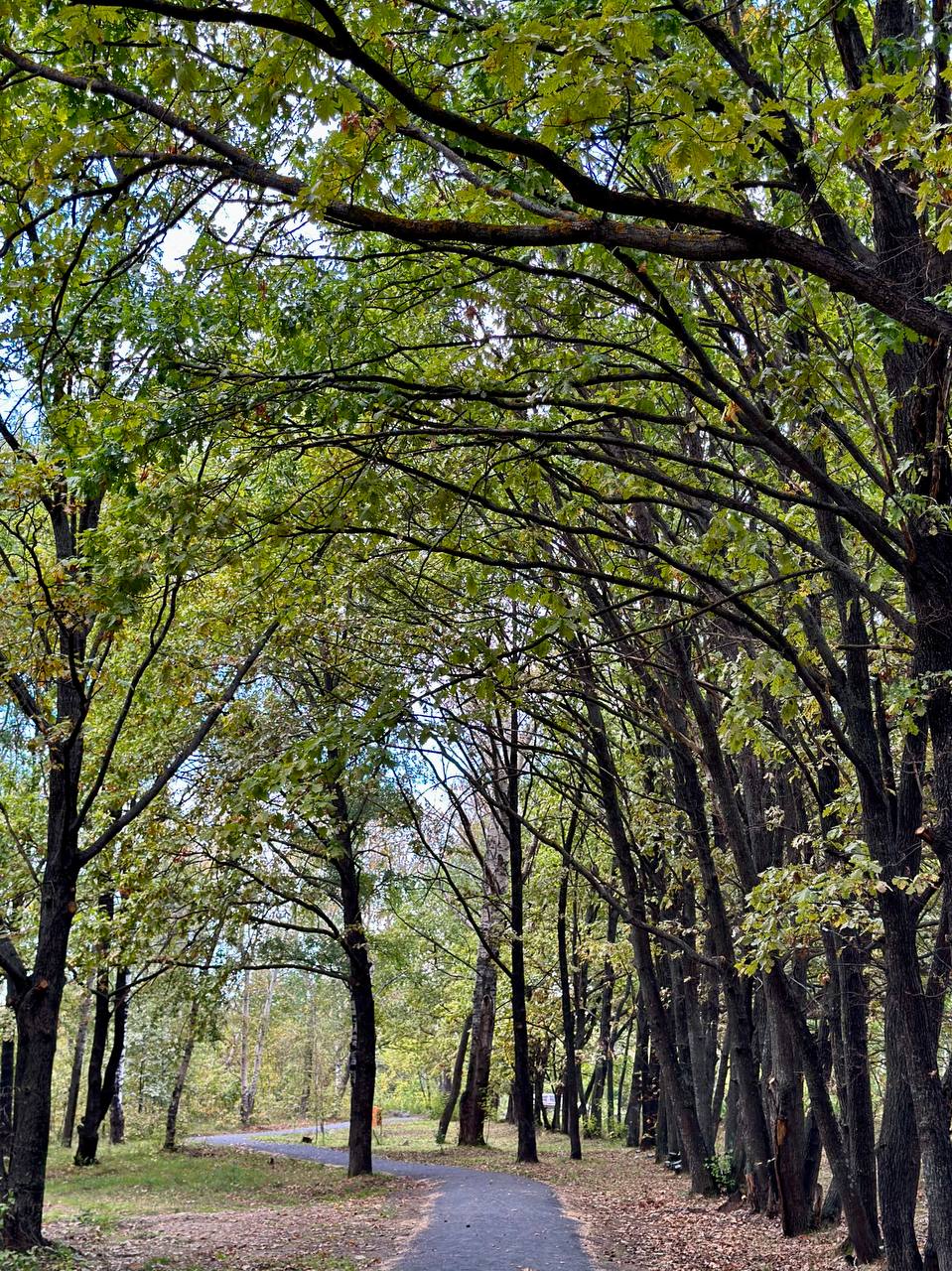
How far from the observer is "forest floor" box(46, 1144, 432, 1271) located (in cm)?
1030

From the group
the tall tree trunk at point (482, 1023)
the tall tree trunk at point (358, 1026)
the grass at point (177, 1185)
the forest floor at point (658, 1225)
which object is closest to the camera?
the forest floor at point (658, 1225)

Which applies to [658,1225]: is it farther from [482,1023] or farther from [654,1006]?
[482,1023]

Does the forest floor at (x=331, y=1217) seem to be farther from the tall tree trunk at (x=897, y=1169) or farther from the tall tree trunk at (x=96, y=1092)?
the tall tree trunk at (x=897, y=1169)

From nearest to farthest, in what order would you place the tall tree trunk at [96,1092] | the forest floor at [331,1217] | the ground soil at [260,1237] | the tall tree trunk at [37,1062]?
the tall tree trunk at [37,1062], the ground soil at [260,1237], the forest floor at [331,1217], the tall tree trunk at [96,1092]

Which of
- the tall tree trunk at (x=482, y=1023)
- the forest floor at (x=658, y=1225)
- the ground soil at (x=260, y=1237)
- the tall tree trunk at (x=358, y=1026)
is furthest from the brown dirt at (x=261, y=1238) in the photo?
the tall tree trunk at (x=482, y=1023)

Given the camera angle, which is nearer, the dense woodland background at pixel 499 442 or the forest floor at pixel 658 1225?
the dense woodland background at pixel 499 442

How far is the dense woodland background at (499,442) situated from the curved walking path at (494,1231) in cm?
290

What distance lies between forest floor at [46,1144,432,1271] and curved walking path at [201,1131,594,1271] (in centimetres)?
40

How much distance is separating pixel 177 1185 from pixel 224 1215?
16.8 feet

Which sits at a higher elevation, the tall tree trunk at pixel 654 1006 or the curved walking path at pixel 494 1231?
the tall tree trunk at pixel 654 1006

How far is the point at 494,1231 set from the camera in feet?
37.1

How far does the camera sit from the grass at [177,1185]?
15.3 meters

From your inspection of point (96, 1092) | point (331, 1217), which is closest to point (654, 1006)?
point (331, 1217)

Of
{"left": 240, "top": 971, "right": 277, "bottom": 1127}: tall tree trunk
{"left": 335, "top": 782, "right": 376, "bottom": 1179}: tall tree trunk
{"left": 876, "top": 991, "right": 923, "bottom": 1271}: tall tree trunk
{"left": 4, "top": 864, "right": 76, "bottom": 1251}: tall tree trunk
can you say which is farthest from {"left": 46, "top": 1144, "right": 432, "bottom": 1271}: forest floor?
{"left": 240, "top": 971, "right": 277, "bottom": 1127}: tall tree trunk
